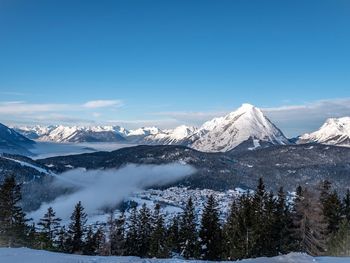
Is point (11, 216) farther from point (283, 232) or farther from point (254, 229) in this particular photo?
point (283, 232)

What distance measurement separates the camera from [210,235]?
5197 centimetres

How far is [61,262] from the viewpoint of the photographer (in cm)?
1998

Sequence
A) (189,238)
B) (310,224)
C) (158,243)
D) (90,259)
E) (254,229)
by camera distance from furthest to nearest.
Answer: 1. (158,243)
2. (189,238)
3. (310,224)
4. (254,229)
5. (90,259)

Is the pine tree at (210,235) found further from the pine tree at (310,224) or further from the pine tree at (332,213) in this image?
the pine tree at (332,213)

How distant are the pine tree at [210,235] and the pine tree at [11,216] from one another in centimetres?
2064

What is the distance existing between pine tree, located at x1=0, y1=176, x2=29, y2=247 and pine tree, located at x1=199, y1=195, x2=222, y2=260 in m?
20.6

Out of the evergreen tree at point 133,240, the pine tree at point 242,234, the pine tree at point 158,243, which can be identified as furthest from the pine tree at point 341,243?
the evergreen tree at point 133,240

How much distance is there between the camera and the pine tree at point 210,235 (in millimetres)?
50672

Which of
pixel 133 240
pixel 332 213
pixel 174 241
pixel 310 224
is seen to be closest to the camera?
pixel 310 224

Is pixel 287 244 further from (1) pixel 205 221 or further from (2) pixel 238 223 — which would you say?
(1) pixel 205 221

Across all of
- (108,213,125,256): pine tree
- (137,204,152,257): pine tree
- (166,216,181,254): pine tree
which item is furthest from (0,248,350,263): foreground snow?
(137,204,152,257): pine tree

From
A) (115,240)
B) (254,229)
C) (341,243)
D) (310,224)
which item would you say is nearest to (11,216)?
(115,240)

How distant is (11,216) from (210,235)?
23.0m

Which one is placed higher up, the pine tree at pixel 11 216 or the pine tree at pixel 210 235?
the pine tree at pixel 11 216
